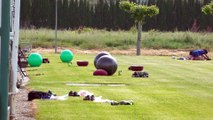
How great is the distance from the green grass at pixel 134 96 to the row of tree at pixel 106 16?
32562 mm

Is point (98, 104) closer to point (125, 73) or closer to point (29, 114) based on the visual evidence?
point (29, 114)

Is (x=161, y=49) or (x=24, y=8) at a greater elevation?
(x=24, y=8)

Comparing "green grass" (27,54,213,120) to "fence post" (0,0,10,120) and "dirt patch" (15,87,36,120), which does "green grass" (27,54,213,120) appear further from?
"fence post" (0,0,10,120)

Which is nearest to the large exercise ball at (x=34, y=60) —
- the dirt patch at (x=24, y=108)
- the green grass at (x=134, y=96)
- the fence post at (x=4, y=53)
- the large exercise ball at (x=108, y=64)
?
the green grass at (x=134, y=96)

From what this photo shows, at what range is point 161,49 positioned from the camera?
4744 cm

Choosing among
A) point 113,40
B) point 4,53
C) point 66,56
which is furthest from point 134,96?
point 113,40

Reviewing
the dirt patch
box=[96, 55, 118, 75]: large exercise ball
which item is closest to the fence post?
the dirt patch

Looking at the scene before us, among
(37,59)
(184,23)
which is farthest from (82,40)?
(37,59)

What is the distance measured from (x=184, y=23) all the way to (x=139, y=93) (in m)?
43.9

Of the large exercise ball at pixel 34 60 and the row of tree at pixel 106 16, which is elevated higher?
the row of tree at pixel 106 16

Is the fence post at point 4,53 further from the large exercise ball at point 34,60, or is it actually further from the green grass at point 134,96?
the large exercise ball at point 34,60

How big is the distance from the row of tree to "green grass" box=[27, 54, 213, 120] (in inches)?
1282

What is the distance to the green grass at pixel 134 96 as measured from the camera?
36.2 ft

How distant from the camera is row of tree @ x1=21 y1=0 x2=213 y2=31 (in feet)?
180
